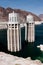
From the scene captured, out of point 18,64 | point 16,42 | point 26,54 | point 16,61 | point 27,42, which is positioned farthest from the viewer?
point 27,42

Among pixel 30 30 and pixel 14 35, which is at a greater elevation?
pixel 14 35

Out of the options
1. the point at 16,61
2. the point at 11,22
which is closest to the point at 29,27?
the point at 11,22

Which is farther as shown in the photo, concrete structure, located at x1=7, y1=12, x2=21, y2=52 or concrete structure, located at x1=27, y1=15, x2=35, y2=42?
concrete structure, located at x1=27, y1=15, x2=35, y2=42

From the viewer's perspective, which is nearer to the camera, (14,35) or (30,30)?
(14,35)

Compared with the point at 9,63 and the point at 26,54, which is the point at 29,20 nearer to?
the point at 26,54

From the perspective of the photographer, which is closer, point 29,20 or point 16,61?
point 16,61

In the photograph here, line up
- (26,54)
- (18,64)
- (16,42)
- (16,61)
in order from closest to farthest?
1. (18,64)
2. (16,61)
3. (26,54)
4. (16,42)

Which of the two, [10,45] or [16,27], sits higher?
[16,27]

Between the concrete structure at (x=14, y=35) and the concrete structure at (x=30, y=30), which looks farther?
the concrete structure at (x=30, y=30)
